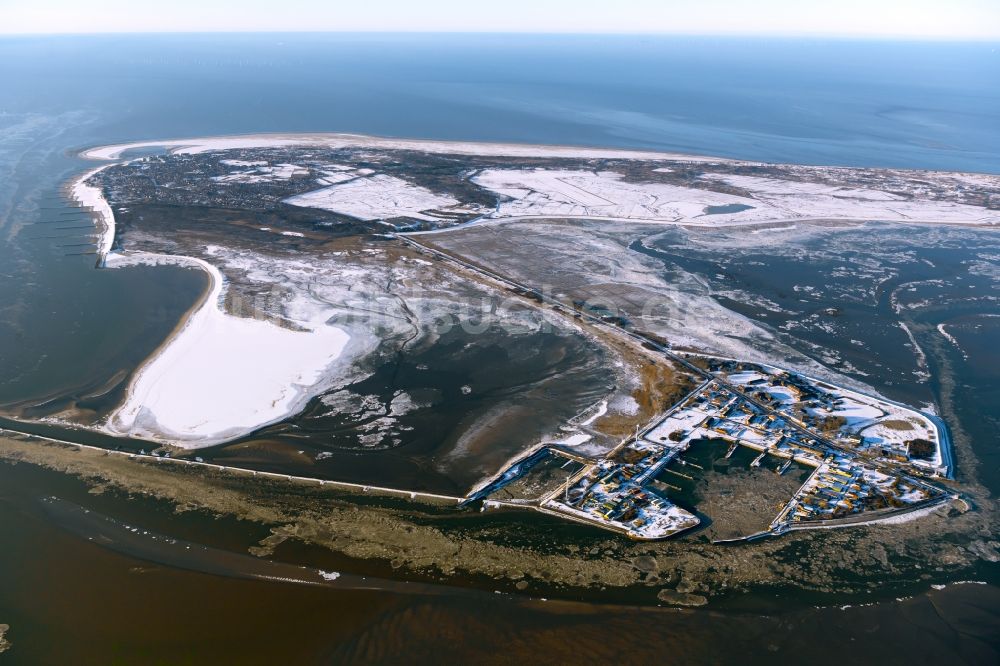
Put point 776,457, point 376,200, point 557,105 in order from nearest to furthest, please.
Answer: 1. point 776,457
2. point 376,200
3. point 557,105

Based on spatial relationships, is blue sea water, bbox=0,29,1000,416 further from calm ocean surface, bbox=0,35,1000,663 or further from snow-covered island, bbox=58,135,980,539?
snow-covered island, bbox=58,135,980,539

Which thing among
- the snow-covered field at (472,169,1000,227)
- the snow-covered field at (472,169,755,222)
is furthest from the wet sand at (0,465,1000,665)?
the snow-covered field at (472,169,755,222)

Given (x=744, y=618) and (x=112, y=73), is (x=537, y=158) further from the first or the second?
(x=112, y=73)

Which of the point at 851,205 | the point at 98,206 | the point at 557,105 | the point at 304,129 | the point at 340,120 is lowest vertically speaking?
the point at 98,206

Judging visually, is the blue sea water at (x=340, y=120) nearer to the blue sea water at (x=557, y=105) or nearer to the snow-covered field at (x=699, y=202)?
the blue sea water at (x=557, y=105)

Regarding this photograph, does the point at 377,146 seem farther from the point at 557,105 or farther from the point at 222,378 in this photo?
the point at 222,378

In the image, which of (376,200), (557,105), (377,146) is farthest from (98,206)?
(557,105)

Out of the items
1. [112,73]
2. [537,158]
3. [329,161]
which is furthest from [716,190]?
[112,73]

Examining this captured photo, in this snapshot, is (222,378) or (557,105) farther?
(557,105)
